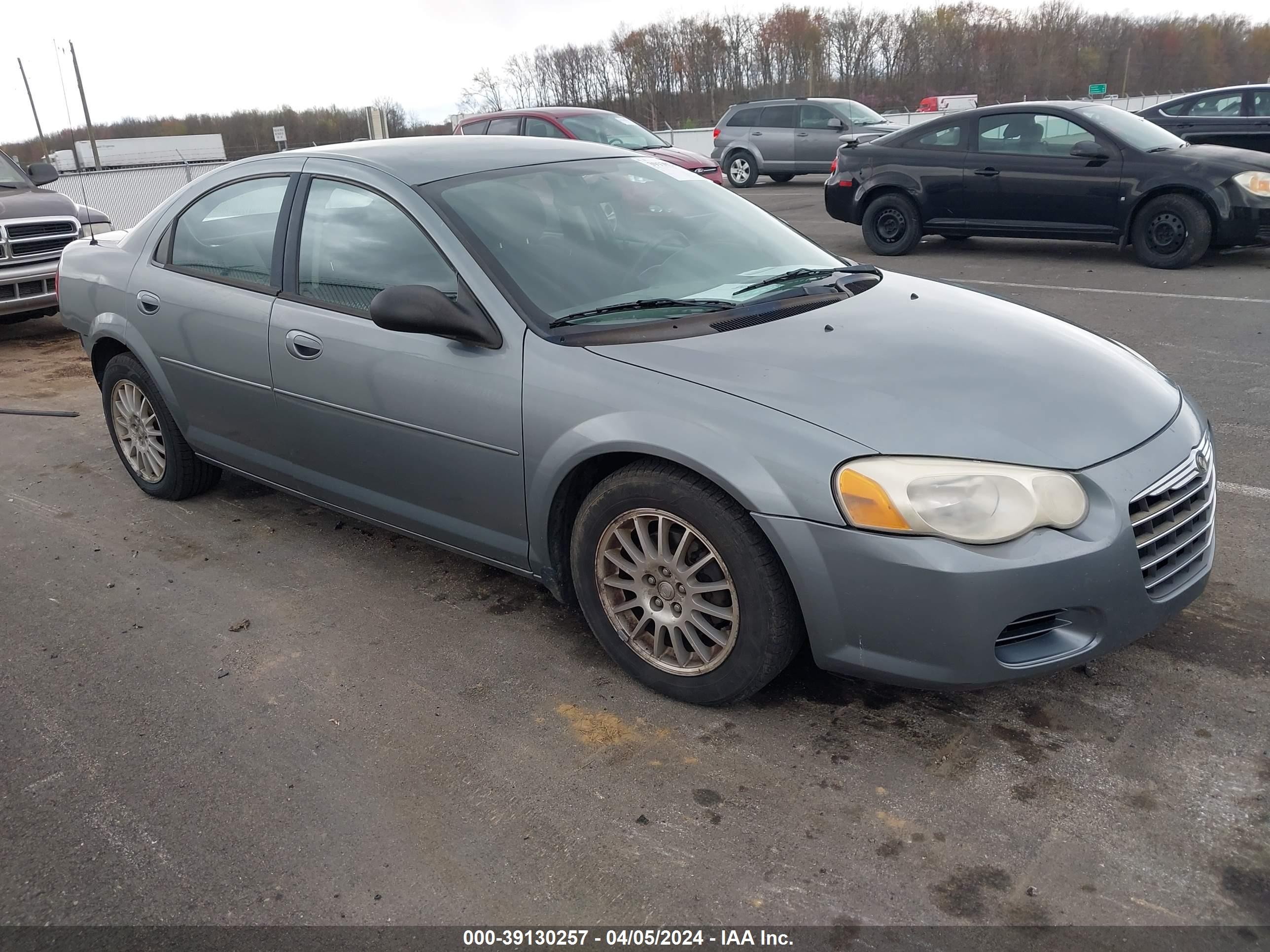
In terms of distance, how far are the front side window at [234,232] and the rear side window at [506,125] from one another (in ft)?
35.4

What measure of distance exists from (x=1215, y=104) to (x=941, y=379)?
14.1 meters

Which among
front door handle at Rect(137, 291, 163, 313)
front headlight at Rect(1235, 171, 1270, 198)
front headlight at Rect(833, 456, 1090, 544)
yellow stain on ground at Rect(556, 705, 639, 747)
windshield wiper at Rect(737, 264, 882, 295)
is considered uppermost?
windshield wiper at Rect(737, 264, 882, 295)

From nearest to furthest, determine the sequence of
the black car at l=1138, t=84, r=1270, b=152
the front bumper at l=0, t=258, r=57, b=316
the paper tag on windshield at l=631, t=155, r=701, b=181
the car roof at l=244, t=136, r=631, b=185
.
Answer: the car roof at l=244, t=136, r=631, b=185, the paper tag on windshield at l=631, t=155, r=701, b=181, the front bumper at l=0, t=258, r=57, b=316, the black car at l=1138, t=84, r=1270, b=152

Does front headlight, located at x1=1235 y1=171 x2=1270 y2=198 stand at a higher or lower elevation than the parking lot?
higher

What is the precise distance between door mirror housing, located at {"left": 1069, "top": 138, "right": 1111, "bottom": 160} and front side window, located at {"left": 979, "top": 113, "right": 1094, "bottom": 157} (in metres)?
0.04

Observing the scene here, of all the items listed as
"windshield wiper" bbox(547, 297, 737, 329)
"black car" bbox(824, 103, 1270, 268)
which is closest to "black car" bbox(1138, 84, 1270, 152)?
"black car" bbox(824, 103, 1270, 268)

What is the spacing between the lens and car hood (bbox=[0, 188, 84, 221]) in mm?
9164

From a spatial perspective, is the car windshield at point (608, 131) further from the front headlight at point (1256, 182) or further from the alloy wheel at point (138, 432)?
the alloy wheel at point (138, 432)

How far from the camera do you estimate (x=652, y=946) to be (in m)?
2.19

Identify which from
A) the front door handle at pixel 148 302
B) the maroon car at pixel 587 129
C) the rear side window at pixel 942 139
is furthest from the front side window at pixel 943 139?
the front door handle at pixel 148 302

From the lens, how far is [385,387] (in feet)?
11.5

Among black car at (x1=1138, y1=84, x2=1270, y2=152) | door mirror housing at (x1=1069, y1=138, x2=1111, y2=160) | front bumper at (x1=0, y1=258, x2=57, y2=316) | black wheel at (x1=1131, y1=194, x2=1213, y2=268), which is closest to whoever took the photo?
front bumper at (x1=0, y1=258, x2=57, y2=316)

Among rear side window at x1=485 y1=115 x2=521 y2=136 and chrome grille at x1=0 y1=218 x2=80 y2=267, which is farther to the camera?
rear side window at x1=485 y1=115 x2=521 y2=136

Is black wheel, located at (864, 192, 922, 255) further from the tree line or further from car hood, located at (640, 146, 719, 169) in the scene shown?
the tree line
